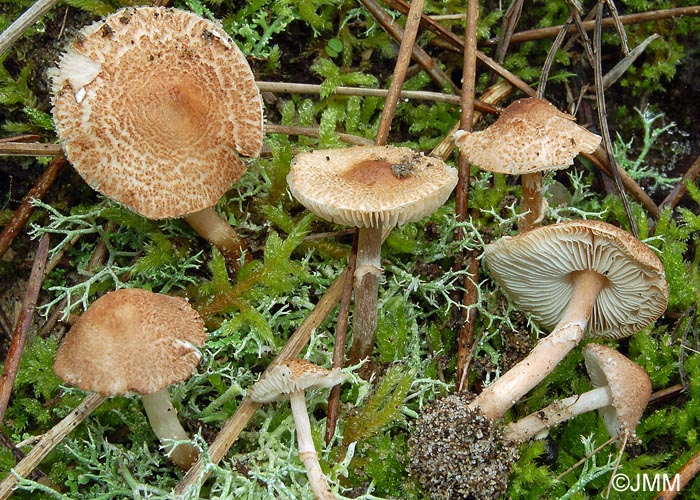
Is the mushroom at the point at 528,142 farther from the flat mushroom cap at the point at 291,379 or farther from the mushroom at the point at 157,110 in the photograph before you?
the flat mushroom cap at the point at 291,379

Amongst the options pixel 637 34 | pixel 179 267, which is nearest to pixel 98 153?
pixel 179 267

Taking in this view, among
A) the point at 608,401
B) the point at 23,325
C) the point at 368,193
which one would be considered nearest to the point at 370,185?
the point at 368,193

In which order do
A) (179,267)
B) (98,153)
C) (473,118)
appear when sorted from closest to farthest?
(98,153) → (179,267) → (473,118)

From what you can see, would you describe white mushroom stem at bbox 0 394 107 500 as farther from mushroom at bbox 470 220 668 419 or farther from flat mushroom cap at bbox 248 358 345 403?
mushroom at bbox 470 220 668 419

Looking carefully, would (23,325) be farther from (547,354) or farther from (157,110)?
(547,354)

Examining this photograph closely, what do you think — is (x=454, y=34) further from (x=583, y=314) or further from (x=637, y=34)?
(x=583, y=314)

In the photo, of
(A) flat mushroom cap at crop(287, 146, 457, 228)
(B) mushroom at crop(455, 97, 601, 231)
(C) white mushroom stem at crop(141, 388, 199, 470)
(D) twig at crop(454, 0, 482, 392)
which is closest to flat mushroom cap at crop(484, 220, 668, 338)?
(D) twig at crop(454, 0, 482, 392)
